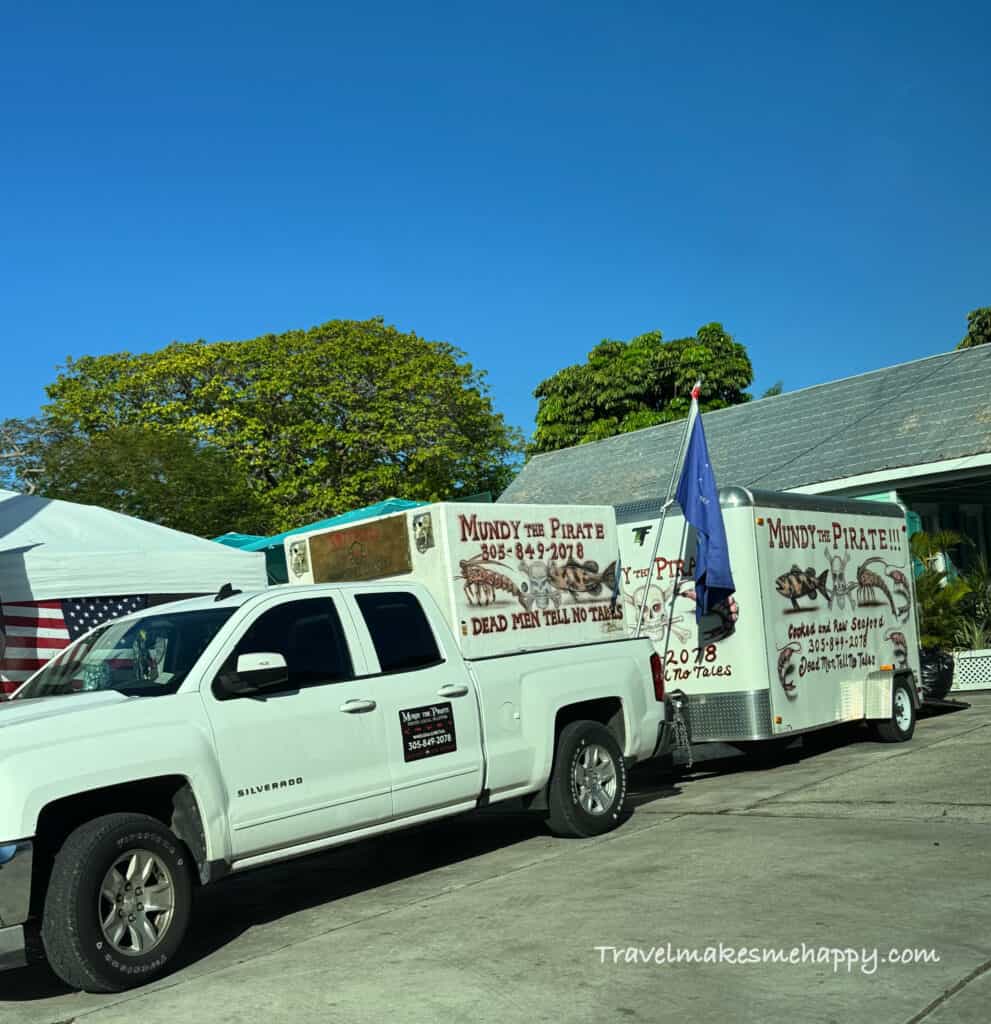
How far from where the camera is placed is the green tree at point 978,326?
43219mm

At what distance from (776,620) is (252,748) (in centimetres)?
566

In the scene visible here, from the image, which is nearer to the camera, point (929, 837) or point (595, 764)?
point (929, 837)

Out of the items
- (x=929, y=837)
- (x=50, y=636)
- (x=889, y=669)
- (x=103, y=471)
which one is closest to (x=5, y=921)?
(x=929, y=837)

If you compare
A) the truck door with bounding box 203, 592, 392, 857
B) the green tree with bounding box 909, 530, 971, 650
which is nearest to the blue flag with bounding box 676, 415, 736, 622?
the truck door with bounding box 203, 592, 392, 857

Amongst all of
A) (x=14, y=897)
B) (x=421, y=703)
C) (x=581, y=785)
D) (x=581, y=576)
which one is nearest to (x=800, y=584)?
(x=581, y=576)

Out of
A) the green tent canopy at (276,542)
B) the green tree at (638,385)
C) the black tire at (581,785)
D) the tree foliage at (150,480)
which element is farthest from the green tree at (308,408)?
the black tire at (581,785)

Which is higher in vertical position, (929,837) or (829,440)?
(829,440)

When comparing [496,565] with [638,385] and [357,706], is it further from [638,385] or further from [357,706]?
[638,385]

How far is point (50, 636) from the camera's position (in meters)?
11.2

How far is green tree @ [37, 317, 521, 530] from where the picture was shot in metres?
40.1

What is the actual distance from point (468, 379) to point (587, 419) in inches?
175

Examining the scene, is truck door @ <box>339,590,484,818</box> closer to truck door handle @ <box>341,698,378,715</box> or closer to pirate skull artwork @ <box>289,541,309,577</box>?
truck door handle @ <box>341,698,378,715</box>

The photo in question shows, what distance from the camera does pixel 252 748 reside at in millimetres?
6293

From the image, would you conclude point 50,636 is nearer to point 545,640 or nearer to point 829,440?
point 545,640
